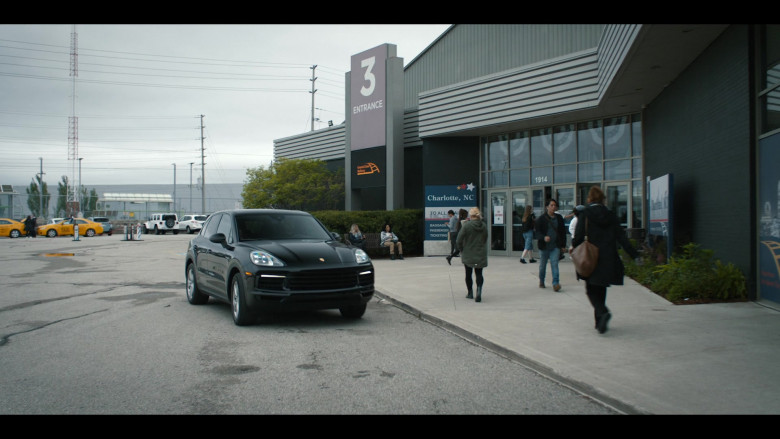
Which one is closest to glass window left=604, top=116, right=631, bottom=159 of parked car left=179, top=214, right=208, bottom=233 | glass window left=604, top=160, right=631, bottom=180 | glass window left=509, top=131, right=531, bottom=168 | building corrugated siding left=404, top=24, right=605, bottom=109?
glass window left=604, top=160, right=631, bottom=180

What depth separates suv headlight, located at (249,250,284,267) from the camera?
26.1ft

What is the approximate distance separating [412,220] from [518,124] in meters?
5.30

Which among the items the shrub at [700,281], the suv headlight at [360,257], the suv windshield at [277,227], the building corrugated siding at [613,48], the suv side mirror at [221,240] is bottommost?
the shrub at [700,281]

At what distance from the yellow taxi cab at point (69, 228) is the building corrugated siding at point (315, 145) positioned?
1907 cm

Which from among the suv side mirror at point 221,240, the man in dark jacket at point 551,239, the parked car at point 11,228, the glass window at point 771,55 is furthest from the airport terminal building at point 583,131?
the parked car at point 11,228

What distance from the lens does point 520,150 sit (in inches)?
786

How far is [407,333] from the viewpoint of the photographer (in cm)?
787

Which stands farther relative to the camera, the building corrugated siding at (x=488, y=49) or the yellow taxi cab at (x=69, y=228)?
the yellow taxi cab at (x=69, y=228)

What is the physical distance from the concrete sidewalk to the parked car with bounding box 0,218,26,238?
137ft

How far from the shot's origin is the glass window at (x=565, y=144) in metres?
18.3

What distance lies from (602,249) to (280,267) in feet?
13.9

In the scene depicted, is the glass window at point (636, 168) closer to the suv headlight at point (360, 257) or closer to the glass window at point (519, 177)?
the glass window at point (519, 177)

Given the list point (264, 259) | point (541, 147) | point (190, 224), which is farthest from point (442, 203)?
point (190, 224)

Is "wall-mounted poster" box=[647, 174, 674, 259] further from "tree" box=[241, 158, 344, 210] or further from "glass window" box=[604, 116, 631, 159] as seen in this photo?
"tree" box=[241, 158, 344, 210]
